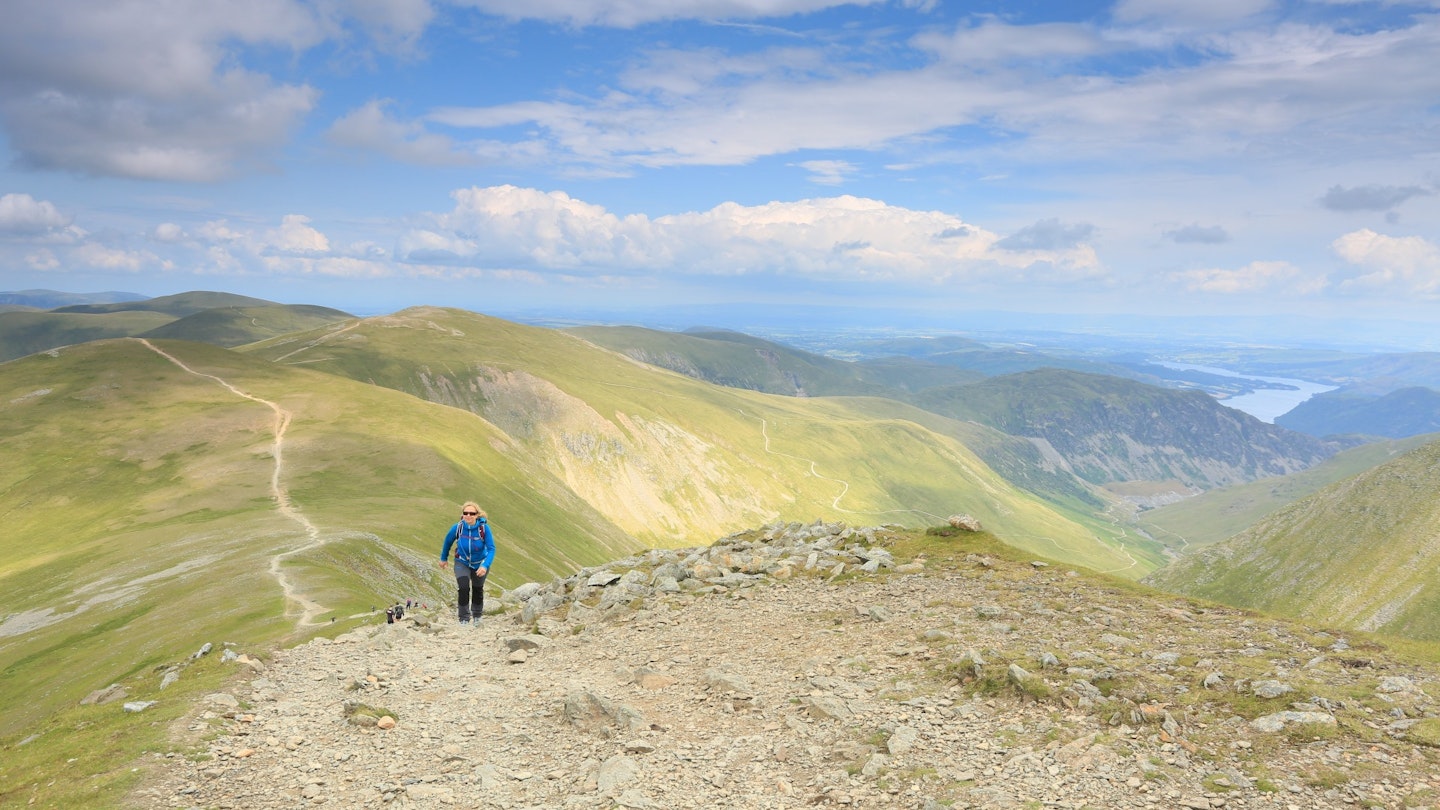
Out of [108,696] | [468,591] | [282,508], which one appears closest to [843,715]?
[468,591]

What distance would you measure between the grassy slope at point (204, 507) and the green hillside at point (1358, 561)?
529 ft

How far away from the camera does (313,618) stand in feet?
132

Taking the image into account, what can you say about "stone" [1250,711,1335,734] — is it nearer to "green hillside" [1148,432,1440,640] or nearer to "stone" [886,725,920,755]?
"stone" [886,725,920,755]

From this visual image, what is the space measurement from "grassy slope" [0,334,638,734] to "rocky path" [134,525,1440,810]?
68.0 feet

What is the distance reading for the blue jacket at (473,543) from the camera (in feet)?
95.4

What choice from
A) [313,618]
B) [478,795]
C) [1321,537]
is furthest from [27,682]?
[1321,537]

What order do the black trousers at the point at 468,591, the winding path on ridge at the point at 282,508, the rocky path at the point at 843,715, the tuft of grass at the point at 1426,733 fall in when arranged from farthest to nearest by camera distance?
1. the winding path on ridge at the point at 282,508
2. the black trousers at the point at 468,591
3. the rocky path at the point at 843,715
4. the tuft of grass at the point at 1426,733

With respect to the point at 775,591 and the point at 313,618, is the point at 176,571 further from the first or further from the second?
the point at 775,591

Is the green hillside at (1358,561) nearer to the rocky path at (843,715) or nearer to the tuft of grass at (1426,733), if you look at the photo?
the rocky path at (843,715)

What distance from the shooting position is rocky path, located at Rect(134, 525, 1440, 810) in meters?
14.7

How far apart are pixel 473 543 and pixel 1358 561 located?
216869 mm

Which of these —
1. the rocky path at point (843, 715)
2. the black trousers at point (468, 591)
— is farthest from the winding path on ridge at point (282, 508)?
the rocky path at point (843, 715)

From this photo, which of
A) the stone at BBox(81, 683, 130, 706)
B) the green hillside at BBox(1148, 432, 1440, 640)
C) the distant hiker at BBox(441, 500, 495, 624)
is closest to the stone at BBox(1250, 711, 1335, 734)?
the distant hiker at BBox(441, 500, 495, 624)

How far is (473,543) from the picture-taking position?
95.6 feet
